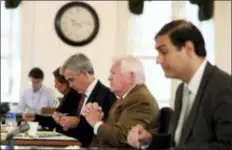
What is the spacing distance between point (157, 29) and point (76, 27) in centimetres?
114

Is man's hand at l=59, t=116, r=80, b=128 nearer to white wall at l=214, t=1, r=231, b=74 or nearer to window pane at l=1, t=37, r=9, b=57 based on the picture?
window pane at l=1, t=37, r=9, b=57

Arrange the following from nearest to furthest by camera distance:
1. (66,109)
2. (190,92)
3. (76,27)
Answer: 1. (190,92)
2. (66,109)
3. (76,27)

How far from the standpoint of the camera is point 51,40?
6434 millimetres

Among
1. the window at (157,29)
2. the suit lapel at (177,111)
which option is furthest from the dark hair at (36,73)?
the suit lapel at (177,111)

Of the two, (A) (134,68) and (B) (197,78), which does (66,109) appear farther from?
(B) (197,78)

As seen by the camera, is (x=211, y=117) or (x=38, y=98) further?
(x=38, y=98)

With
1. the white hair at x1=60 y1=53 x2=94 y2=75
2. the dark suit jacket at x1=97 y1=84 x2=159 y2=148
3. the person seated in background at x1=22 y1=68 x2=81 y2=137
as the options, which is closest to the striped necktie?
the dark suit jacket at x1=97 y1=84 x2=159 y2=148

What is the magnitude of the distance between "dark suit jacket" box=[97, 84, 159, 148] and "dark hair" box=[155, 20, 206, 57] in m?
0.76

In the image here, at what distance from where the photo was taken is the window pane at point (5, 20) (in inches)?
256

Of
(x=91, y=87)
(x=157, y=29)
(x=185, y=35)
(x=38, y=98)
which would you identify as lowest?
(x=38, y=98)

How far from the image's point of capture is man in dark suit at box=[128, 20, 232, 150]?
5.96ft

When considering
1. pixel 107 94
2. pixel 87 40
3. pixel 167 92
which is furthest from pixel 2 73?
pixel 107 94

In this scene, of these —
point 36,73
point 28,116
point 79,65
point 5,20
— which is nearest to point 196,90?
point 79,65

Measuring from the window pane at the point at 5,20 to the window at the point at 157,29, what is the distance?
1.71 meters
